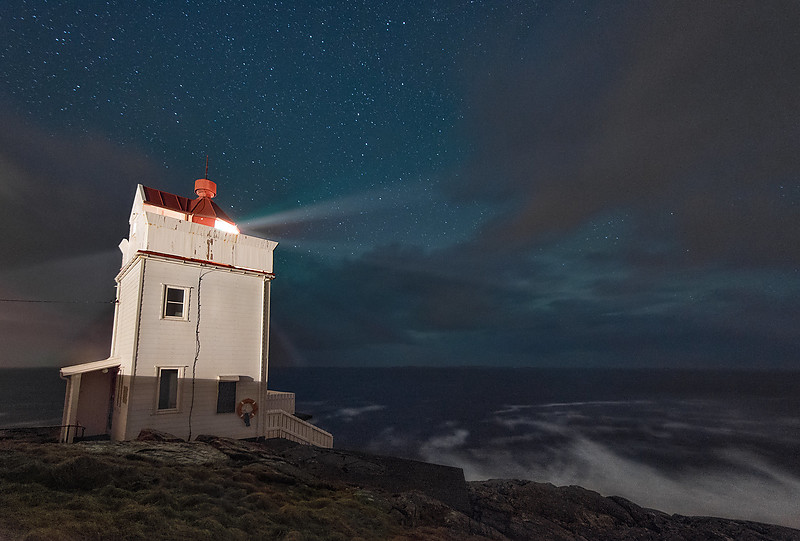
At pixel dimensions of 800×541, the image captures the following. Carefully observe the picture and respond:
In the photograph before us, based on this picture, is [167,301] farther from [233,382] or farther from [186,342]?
[233,382]

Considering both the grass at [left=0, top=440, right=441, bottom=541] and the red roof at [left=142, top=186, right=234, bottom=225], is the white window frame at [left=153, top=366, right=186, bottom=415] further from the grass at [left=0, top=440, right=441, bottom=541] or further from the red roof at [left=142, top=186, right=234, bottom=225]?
the red roof at [left=142, top=186, right=234, bottom=225]

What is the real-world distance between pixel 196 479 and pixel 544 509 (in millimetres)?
11657

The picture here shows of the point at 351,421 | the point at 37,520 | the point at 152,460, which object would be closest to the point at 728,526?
the point at 152,460

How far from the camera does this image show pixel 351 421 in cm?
6444

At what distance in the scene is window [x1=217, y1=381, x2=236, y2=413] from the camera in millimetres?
14750

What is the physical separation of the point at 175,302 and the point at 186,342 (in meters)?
1.54

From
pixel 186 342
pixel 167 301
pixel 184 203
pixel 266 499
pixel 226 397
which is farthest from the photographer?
pixel 184 203

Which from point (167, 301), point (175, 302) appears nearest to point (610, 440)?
point (175, 302)

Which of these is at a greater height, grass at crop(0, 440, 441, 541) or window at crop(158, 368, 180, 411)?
window at crop(158, 368, 180, 411)

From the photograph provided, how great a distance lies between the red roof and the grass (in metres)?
9.93

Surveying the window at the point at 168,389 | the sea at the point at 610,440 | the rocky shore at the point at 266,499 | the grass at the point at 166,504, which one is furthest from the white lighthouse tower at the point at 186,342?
the sea at the point at 610,440

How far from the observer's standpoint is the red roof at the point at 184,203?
1641 cm

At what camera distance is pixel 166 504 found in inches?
280

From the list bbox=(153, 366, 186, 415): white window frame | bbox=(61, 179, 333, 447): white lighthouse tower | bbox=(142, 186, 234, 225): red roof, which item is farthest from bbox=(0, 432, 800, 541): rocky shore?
bbox=(142, 186, 234, 225): red roof
